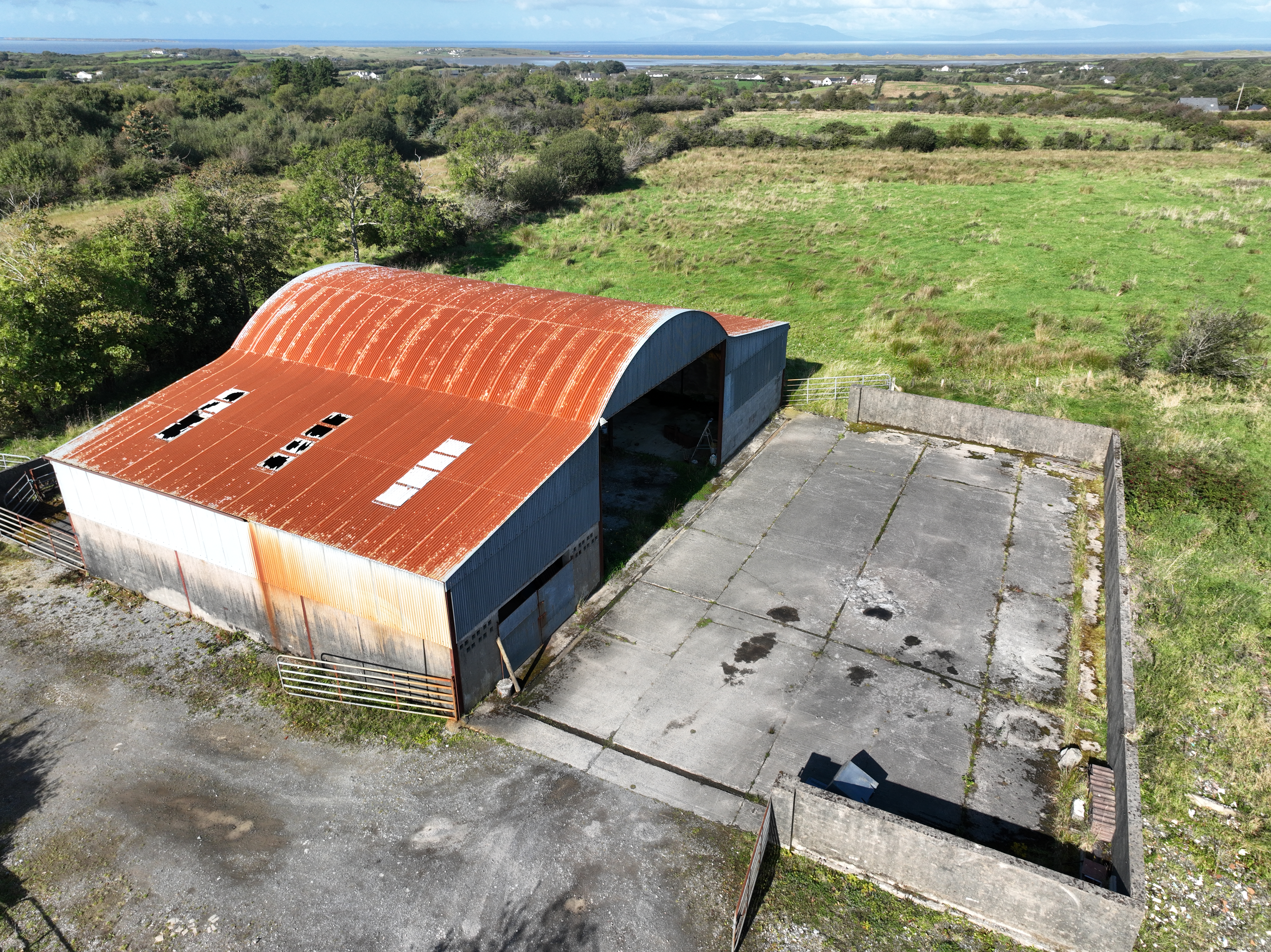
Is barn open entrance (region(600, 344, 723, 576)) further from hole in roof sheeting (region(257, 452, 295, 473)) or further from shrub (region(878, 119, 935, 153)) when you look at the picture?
shrub (region(878, 119, 935, 153))

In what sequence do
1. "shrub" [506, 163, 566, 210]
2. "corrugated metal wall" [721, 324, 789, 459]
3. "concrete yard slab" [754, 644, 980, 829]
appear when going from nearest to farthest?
1. "concrete yard slab" [754, 644, 980, 829]
2. "corrugated metal wall" [721, 324, 789, 459]
3. "shrub" [506, 163, 566, 210]

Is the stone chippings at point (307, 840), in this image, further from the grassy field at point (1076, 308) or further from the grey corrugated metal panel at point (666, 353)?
the grey corrugated metal panel at point (666, 353)

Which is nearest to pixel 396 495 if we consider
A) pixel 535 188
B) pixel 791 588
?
pixel 791 588

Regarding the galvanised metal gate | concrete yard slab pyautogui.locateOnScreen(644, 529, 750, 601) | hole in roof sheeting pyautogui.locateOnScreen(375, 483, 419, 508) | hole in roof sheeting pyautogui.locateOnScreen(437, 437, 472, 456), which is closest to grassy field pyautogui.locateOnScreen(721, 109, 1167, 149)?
concrete yard slab pyautogui.locateOnScreen(644, 529, 750, 601)

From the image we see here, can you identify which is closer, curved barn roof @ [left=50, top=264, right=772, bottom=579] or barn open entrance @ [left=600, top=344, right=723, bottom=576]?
curved barn roof @ [left=50, top=264, right=772, bottom=579]

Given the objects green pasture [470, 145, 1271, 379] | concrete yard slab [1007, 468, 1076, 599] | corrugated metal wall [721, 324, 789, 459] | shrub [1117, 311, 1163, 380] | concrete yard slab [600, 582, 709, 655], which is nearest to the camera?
concrete yard slab [600, 582, 709, 655]

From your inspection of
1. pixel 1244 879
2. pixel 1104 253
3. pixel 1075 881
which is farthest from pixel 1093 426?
pixel 1104 253
